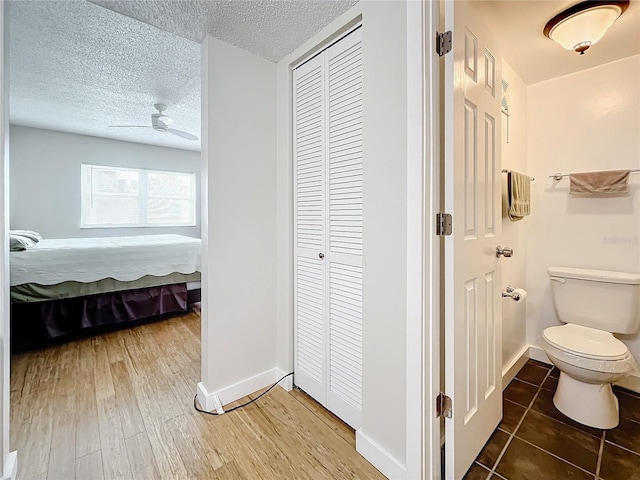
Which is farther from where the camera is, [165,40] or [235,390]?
[165,40]

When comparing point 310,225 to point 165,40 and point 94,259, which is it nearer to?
point 165,40

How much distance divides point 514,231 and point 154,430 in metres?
2.60

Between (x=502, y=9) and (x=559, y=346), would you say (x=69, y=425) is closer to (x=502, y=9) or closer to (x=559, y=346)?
(x=559, y=346)

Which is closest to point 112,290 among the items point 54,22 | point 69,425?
point 69,425

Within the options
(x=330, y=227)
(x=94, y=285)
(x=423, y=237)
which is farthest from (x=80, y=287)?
(x=423, y=237)

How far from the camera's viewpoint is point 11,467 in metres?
1.24

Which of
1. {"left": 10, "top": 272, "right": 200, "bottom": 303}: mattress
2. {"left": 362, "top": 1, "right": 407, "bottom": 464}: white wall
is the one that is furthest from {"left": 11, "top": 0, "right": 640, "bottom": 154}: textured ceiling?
{"left": 10, "top": 272, "right": 200, "bottom": 303}: mattress

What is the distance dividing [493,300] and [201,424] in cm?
169

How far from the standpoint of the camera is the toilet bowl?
4.99 ft

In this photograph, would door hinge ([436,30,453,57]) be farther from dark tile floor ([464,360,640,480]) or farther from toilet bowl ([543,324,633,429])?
dark tile floor ([464,360,640,480])

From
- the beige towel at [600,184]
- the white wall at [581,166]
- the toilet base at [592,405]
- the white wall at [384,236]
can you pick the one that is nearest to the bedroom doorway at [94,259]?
the white wall at [384,236]

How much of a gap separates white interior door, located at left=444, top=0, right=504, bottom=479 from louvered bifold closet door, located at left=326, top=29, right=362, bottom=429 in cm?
48

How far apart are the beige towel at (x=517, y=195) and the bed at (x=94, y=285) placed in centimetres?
323

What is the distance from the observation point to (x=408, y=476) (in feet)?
3.96
